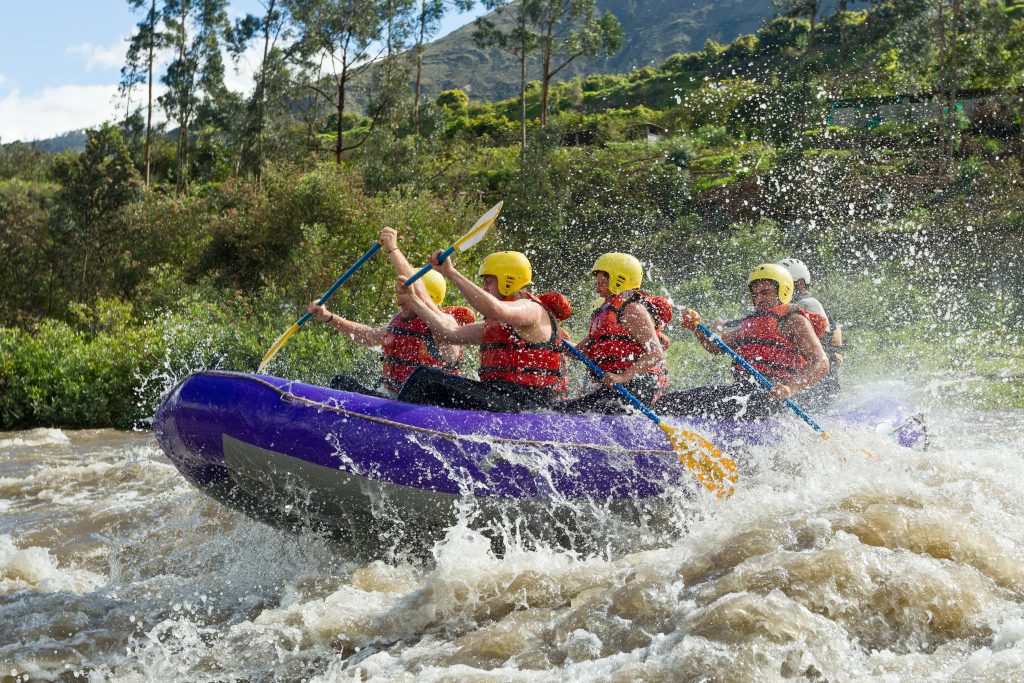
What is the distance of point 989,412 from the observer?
11.0 metres

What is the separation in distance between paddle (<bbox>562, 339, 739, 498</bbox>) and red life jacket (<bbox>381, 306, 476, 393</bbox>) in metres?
1.82

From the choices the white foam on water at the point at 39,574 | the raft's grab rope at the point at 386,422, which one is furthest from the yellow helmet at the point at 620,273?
the white foam on water at the point at 39,574

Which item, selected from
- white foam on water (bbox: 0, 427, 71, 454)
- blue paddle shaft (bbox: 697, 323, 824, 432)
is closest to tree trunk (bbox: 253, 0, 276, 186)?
white foam on water (bbox: 0, 427, 71, 454)

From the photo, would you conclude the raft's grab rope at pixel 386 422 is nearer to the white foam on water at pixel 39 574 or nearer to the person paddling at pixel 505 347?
the person paddling at pixel 505 347

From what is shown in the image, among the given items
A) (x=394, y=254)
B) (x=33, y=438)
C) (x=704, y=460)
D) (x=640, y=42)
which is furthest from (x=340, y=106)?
(x=640, y=42)

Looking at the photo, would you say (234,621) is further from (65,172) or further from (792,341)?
(65,172)

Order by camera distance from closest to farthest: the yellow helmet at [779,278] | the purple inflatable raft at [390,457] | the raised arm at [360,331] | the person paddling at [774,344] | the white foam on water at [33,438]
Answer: the purple inflatable raft at [390,457] < the person paddling at [774,344] < the yellow helmet at [779,278] < the raised arm at [360,331] < the white foam on water at [33,438]

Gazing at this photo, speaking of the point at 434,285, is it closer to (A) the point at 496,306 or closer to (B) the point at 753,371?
(A) the point at 496,306

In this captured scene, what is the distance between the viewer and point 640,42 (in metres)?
158

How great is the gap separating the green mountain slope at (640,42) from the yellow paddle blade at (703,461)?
444 ft

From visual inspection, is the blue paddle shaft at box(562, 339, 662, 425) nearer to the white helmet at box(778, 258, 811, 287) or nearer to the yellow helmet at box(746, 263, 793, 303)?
the yellow helmet at box(746, 263, 793, 303)

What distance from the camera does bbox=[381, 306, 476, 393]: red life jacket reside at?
262 inches

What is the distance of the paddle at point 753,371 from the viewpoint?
620 centimetres

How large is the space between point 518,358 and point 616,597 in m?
1.67
